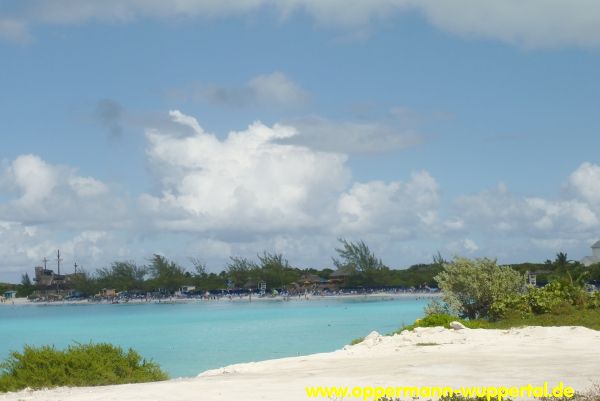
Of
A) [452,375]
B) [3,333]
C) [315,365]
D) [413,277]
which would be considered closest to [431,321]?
[315,365]

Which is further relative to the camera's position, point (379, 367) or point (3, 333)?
point (3, 333)

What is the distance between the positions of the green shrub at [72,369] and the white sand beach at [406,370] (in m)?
0.70

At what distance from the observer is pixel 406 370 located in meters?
15.5

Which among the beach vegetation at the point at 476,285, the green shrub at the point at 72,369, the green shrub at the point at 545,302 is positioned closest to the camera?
the green shrub at the point at 72,369

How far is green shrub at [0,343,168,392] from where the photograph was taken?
17250mm

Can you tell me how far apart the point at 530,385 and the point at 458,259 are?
19.3 meters

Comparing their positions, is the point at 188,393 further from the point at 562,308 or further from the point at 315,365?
the point at 562,308

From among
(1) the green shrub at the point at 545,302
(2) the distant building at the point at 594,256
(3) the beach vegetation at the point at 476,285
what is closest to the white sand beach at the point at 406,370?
(1) the green shrub at the point at 545,302

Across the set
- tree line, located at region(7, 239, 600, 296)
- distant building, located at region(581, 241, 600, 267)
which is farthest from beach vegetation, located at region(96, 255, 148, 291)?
distant building, located at region(581, 241, 600, 267)

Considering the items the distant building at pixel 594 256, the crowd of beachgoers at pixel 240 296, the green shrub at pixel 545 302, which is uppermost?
the distant building at pixel 594 256

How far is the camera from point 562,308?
27.1 metres

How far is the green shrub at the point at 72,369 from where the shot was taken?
56.6ft

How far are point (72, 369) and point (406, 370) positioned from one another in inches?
300

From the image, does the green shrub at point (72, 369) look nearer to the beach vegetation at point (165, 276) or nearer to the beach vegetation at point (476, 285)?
the beach vegetation at point (476, 285)
